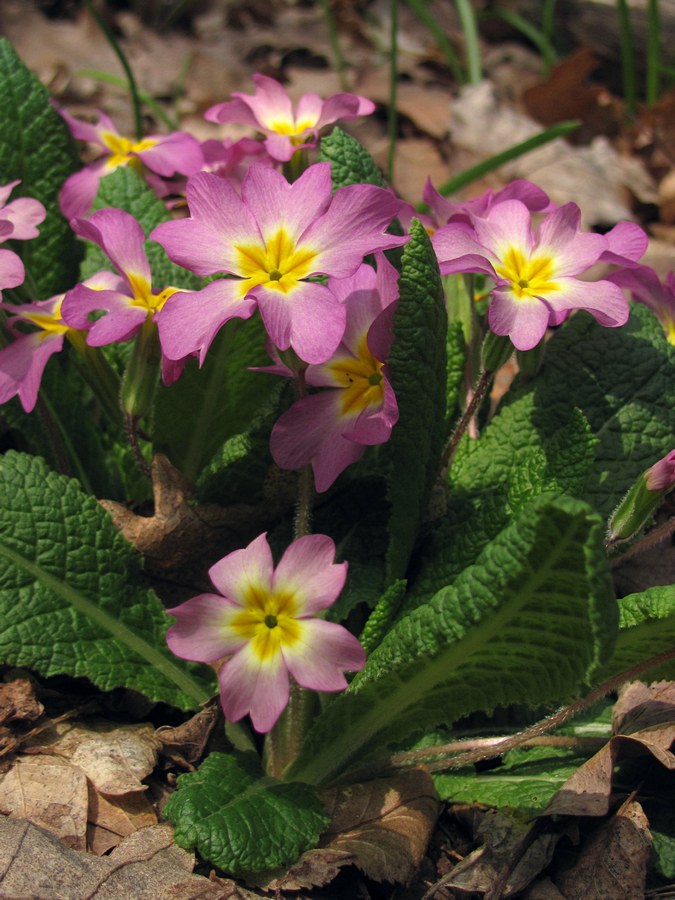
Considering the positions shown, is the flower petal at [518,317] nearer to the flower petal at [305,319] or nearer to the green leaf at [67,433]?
the flower petal at [305,319]

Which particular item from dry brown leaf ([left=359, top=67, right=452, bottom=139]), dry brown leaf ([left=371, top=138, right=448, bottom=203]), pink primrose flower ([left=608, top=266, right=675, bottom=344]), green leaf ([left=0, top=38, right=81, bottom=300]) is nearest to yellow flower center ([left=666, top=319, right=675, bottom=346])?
pink primrose flower ([left=608, top=266, right=675, bottom=344])

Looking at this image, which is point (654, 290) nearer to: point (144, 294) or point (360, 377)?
point (360, 377)

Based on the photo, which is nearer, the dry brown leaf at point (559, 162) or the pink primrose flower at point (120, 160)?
the pink primrose flower at point (120, 160)

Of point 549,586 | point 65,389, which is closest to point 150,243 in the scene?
point 65,389

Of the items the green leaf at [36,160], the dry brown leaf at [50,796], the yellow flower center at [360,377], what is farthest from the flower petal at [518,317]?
the green leaf at [36,160]

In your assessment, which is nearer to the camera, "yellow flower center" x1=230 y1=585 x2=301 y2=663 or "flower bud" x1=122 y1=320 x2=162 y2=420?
"yellow flower center" x1=230 y1=585 x2=301 y2=663

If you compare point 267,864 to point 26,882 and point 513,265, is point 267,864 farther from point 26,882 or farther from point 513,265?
point 513,265

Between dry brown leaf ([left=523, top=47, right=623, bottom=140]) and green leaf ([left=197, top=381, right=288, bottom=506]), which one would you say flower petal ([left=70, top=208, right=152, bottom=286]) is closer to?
green leaf ([left=197, top=381, right=288, bottom=506])
